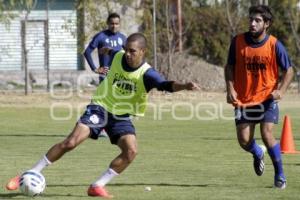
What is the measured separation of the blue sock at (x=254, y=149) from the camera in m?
11.5

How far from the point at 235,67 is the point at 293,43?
25.6m

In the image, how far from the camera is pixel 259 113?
37.3ft

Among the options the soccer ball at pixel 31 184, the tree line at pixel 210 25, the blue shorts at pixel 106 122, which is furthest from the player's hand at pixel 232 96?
the tree line at pixel 210 25

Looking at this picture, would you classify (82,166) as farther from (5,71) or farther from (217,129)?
(5,71)

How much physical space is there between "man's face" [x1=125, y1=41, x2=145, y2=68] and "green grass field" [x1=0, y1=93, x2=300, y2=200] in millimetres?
1368

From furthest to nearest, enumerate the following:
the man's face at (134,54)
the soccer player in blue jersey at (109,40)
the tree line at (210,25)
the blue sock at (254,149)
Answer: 1. the tree line at (210,25)
2. the soccer player in blue jersey at (109,40)
3. the blue sock at (254,149)
4. the man's face at (134,54)

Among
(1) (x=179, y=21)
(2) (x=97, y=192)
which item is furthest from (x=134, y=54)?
(1) (x=179, y=21)

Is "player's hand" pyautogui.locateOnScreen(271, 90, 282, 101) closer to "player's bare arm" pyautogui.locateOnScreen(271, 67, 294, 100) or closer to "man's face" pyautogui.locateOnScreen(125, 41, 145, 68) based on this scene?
"player's bare arm" pyautogui.locateOnScreen(271, 67, 294, 100)

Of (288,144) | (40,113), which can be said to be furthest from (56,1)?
(288,144)

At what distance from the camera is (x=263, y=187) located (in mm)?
11180

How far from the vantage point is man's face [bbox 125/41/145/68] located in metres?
10.2

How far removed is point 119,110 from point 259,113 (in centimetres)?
181

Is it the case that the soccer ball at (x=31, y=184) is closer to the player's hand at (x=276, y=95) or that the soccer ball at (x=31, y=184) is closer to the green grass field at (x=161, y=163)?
the green grass field at (x=161, y=163)

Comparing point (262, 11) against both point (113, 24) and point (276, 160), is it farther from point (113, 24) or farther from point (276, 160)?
point (113, 24)
